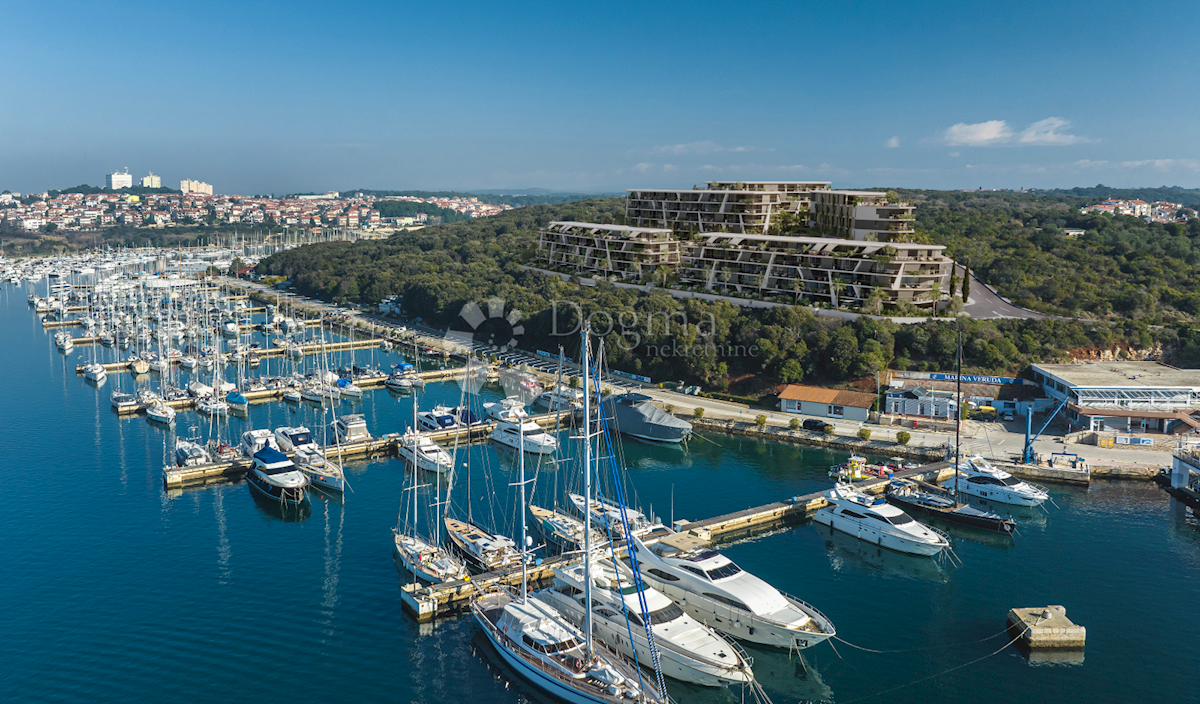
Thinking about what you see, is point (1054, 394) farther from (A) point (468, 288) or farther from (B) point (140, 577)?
(A) point (468, 288)

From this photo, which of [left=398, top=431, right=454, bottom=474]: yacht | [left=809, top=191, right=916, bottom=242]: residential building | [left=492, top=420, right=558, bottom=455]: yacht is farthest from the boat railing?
[left=809, top=191, right=916, bottom=242]: residential building

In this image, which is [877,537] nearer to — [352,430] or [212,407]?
[352,430]

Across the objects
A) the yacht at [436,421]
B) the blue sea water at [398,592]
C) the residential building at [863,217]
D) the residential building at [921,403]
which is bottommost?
the blue sea water at [398,592]

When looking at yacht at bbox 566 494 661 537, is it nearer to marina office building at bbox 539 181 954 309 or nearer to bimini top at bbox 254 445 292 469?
bimini top at bbox 254 445 292 469

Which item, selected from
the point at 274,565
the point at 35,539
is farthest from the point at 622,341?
the point at 35,539

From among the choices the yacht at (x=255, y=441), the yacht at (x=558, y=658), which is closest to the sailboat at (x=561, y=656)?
the yacht at (x=558, y=658)

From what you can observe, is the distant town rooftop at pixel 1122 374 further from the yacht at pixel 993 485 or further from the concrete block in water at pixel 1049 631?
the concrete block in water at pixel 1049 631

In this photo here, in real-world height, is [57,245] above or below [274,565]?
above
